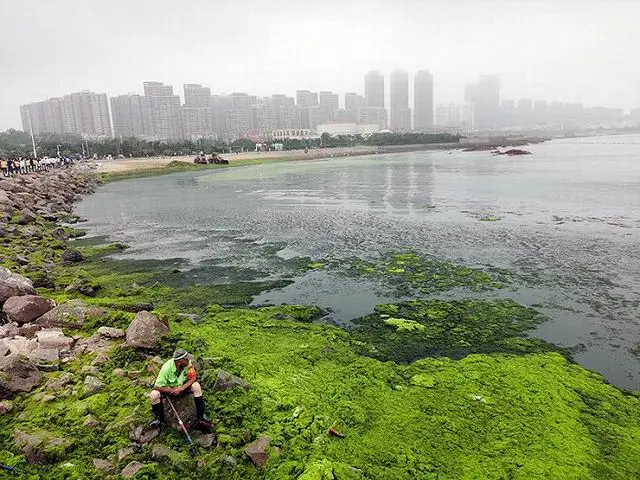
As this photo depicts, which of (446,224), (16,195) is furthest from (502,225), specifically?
(16,195)

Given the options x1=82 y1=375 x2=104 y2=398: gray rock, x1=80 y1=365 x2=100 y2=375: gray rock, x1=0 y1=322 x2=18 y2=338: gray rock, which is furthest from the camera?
x1=0 y1=322 x2=18 y2=338: gray rock

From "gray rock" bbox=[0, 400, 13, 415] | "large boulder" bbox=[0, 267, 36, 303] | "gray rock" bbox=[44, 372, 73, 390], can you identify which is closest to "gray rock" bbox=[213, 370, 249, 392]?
"gray rock" bbox=[44, 372, 73, 390]

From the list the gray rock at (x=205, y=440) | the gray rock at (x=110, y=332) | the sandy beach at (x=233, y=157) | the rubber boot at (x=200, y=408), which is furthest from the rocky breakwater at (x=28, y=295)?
the sandy beach at (x=233, y=157)

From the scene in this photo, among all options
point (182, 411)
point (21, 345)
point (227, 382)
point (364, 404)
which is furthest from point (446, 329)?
point (21, 345)

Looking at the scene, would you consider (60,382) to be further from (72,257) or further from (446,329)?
(72,257)

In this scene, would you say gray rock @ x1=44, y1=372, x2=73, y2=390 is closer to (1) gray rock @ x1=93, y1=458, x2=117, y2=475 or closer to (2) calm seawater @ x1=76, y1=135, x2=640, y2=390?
(1) gray rock @ x1=93, y1=458, x2=117, y2=475

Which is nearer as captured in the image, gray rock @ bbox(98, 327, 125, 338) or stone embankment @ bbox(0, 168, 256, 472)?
stone embankment @ bbox(0, 168, 256, 472)
